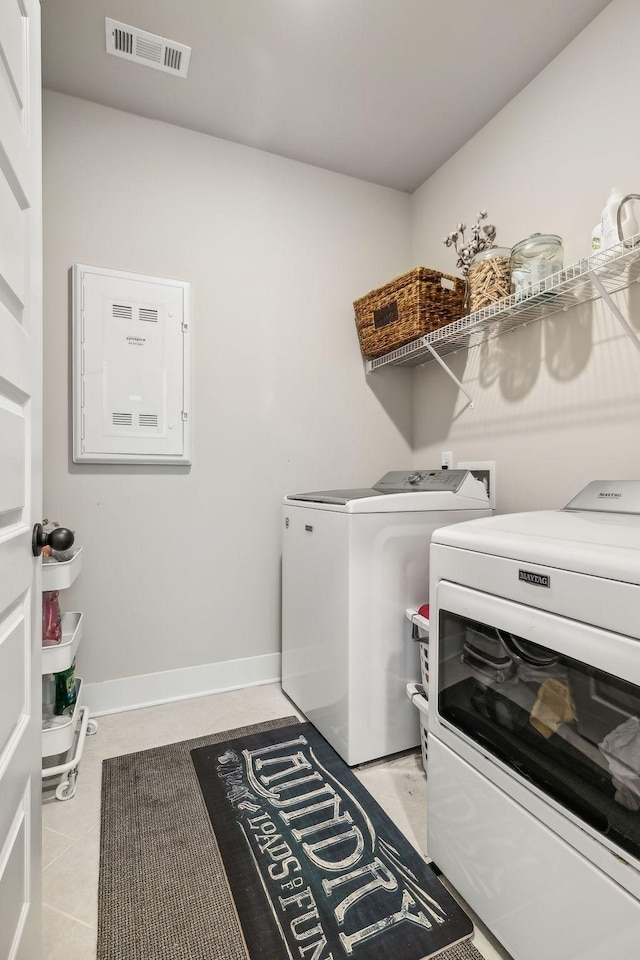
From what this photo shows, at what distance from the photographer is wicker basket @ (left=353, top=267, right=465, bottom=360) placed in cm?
203

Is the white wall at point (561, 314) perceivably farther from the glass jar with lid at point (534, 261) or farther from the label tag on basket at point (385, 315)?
the label tag on basket at point (385, 315)

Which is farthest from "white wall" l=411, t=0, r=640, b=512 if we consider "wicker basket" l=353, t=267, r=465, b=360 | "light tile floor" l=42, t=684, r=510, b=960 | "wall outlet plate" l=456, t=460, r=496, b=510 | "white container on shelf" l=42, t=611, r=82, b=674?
→ "white container on shelf" l=42, t=611, r=82, b=674

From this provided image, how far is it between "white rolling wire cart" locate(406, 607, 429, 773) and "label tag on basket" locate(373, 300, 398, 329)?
131 cm

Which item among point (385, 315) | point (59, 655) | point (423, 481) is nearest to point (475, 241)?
point (385, 315)

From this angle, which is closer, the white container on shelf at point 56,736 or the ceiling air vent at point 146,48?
the white container on shelf at point 56,736

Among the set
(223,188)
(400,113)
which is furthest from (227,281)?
(400,113)

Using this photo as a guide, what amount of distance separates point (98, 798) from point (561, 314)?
2.30 meters

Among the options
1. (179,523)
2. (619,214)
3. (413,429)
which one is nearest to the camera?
(619,214)

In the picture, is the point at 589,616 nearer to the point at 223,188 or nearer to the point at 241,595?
the point at 241,595

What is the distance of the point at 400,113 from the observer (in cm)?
209

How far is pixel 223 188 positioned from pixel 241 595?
193 cm

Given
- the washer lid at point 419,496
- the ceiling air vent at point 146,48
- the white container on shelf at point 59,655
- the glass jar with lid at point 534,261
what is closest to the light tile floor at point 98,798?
the white container on shelf at point 59,655

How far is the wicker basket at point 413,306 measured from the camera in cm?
203

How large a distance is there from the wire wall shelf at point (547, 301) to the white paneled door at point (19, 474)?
1.37 m
